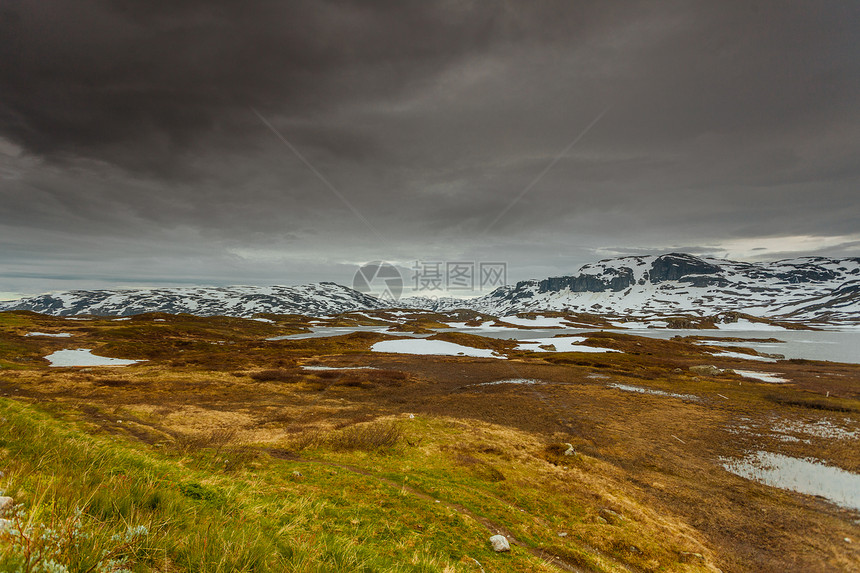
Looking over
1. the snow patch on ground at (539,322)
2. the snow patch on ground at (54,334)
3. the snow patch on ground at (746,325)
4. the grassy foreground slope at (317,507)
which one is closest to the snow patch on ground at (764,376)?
the grassy foreground slope at (317,507)

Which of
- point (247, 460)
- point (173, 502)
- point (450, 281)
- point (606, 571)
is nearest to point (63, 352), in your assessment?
point (247, 460)

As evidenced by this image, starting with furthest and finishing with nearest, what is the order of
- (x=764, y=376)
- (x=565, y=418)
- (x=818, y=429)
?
(x=764, y=376)
(x=565, y=418)
(x=818, y=429)

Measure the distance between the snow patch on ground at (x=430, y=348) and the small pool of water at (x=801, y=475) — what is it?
45.4m

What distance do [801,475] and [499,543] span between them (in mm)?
16928

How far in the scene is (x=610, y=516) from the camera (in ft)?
35.0

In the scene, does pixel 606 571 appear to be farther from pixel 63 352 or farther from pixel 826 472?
pixel 63 352

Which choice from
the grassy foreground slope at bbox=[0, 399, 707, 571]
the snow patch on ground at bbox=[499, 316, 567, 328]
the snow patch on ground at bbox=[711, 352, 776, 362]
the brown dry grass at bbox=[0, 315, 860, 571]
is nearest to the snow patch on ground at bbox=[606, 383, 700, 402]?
the brown dry grass at bbox=[0, 315, 860, 571]

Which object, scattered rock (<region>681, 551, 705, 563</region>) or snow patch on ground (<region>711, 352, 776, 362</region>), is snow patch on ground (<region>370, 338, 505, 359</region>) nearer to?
snow patch on ground (<region>711, 352, 776, 362</region>)

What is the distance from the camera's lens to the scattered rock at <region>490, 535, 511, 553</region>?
7953mm

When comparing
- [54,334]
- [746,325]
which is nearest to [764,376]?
[54,334]

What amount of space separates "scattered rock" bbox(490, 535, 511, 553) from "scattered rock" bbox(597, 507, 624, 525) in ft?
14.5

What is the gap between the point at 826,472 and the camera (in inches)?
612

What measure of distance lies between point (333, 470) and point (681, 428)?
22.0 metres

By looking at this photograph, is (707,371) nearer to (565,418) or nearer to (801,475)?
(565,418)
